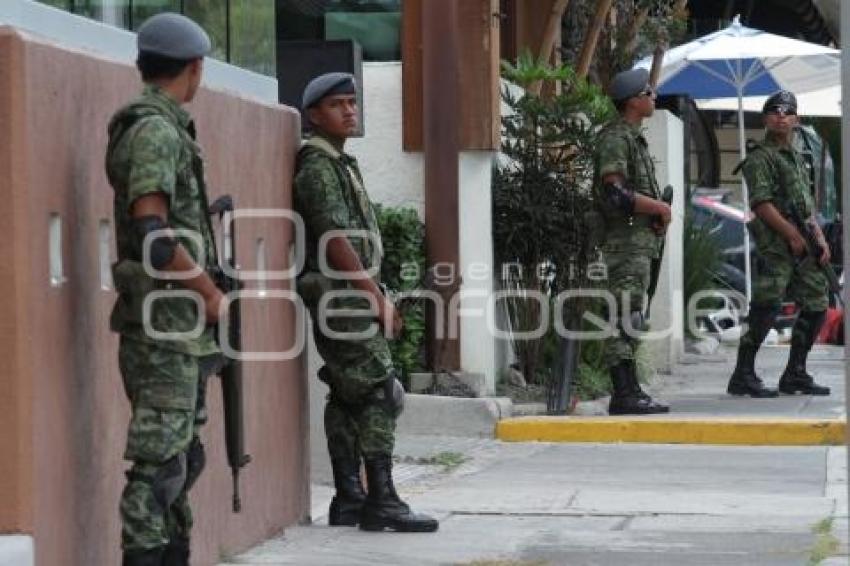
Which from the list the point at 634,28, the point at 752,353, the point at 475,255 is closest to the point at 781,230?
the point at 752,353

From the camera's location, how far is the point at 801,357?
1309cm

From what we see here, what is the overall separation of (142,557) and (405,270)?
588cm

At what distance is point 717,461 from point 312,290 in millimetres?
3373

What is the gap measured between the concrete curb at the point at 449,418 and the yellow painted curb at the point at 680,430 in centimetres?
10

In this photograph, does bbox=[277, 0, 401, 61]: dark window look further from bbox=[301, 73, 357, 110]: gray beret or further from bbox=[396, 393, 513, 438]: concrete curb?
bbox=[301, 73, 357, 110]: gray beret

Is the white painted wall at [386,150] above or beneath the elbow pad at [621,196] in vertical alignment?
above

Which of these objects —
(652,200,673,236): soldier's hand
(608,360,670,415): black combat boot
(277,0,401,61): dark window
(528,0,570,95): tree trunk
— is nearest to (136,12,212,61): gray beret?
(652,200,673,236): soldier's hand

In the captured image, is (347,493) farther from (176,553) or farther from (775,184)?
(775,184)

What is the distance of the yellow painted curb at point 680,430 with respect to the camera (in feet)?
36.7

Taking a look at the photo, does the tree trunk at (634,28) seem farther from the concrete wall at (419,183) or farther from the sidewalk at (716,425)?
the concrete wall at (419,183)

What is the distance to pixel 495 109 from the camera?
38.8ft

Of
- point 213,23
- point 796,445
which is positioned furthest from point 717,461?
point 213,23

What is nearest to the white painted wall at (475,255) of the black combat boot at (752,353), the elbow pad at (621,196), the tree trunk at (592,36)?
the elbow pad at (621,196)

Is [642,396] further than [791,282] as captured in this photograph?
No
